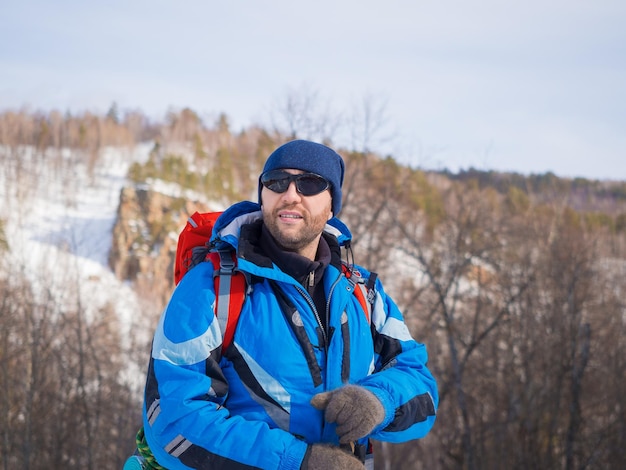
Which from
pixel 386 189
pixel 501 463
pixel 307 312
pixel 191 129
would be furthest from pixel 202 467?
pixel 191 129

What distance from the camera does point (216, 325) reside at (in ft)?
6.12

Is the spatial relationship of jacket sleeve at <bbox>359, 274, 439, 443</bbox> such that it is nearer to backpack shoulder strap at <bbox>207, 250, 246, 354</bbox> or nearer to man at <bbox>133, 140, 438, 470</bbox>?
man at <bbox>133, 140, 438, 470</bbox>

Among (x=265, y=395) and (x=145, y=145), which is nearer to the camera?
(x=265, y=395)

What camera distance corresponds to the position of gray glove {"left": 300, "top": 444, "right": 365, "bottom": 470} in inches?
67.2

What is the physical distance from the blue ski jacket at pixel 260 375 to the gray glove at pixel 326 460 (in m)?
0.02

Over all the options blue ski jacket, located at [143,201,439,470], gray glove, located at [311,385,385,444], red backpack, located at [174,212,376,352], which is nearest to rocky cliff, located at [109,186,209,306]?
red backpack, located at [174,212,376,352]

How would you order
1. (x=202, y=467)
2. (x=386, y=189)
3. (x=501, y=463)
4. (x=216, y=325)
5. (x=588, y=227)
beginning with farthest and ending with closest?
(x=588, y=227), (x=386, y=189), (x=501, y=463), (x=216, y=325), (x=202, y=467)

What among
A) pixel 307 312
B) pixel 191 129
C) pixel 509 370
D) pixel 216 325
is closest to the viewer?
pixel 216 325

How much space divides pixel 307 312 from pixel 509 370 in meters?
16.5

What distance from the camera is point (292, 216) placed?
2.19 m

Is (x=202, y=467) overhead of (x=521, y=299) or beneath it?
overhead

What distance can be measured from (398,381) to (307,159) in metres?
0.91

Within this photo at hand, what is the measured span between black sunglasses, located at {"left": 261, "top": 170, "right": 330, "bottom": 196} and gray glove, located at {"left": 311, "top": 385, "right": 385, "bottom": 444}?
30.9 inches

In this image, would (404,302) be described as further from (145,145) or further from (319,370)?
(145,145)
